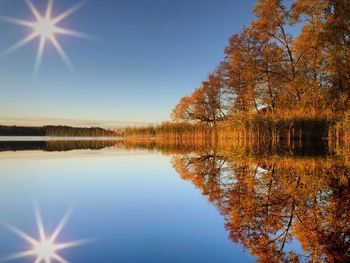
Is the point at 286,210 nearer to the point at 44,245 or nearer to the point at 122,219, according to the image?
the point at 122,219

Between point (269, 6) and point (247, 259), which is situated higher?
point (269, 6)

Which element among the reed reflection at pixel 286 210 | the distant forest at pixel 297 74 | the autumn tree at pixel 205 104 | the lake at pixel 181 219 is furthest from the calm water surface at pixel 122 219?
the autumn tree at pixel 205 104

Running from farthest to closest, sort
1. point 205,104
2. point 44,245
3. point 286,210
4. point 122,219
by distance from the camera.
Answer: point 205,104
point 286,210
point 122,219
point 44,245

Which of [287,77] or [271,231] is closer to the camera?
[271,231]

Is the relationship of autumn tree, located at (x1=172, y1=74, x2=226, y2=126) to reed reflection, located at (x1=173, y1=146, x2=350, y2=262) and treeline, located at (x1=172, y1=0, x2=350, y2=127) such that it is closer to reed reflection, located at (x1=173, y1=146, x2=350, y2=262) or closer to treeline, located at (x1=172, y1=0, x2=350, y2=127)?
treeline, located at (x1=172, y1=0, x2=350, y2=127)

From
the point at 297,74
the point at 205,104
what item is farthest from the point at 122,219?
the point at 205,104

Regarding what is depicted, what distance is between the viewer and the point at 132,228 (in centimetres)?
357

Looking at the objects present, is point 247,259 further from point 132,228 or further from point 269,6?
point 269,6

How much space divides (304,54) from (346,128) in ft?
22.7

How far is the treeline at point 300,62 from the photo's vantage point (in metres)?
18.7

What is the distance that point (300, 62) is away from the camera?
2119 cm

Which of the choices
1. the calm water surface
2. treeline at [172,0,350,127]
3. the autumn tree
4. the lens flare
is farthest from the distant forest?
the lens flare

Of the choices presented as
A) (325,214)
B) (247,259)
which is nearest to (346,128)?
(325,214)

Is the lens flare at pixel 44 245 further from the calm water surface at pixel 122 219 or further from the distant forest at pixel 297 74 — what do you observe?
the distant forest at pixel 297 74
